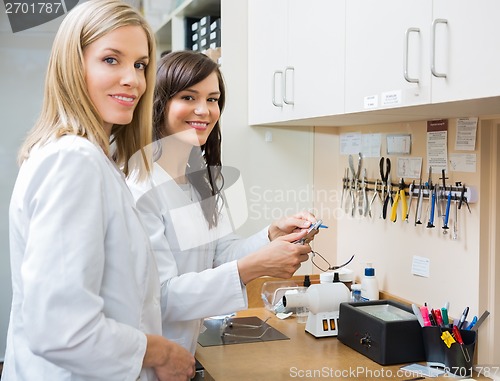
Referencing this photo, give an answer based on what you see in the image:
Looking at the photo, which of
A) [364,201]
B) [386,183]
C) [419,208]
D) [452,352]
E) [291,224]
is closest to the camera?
[452,352]

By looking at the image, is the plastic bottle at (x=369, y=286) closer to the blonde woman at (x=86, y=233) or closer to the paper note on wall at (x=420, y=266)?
the paper note on wall at (x=420, y=266)

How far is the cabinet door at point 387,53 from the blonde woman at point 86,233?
604 mm

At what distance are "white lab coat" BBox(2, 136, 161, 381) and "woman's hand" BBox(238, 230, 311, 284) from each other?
0.40m

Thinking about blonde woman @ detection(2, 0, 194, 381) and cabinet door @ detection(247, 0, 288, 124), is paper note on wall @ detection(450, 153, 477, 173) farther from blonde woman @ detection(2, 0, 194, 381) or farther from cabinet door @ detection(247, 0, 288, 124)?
blonde woman @ detection(2, 0, 194, 381)

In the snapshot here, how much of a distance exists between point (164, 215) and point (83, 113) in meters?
0.51

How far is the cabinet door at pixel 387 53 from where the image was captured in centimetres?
133

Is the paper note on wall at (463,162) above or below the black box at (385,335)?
above

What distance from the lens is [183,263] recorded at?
60.1 inches

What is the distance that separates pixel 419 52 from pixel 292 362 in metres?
0.93

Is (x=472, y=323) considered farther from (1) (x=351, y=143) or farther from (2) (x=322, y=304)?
(1) (x=351, y=143)

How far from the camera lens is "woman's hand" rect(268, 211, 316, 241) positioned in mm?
1663
